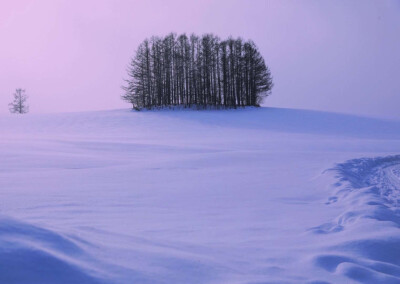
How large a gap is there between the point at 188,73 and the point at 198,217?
30.6 meters

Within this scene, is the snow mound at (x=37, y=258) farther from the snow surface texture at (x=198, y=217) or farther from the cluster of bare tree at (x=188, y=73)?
the cluster of bare tree at (x=188, y=73)

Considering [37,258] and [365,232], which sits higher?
[37,258]

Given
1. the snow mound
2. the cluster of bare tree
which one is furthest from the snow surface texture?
the cluster of bare tree

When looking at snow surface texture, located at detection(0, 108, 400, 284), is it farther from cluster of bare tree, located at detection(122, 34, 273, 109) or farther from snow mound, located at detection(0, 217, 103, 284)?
cluster of bare tree, located at detection(122, 34, 273, 109)

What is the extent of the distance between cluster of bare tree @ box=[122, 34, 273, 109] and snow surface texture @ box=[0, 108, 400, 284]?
23138 millimetres

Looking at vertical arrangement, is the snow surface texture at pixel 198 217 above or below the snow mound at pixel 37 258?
below

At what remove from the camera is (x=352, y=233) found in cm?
386

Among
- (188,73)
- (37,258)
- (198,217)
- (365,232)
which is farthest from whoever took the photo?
(188,73)

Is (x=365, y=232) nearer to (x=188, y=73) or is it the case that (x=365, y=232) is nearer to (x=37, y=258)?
(x=37, y=258)

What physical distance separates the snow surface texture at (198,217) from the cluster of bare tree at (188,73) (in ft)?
75.9

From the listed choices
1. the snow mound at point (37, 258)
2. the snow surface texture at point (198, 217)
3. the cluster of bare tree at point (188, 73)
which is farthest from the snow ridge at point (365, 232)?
the cluster of bare tree at point (188, 73)

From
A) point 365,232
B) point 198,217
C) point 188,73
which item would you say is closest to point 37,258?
point 198,217

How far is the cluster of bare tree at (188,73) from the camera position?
33809mm

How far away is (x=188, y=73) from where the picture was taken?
1346 inches
